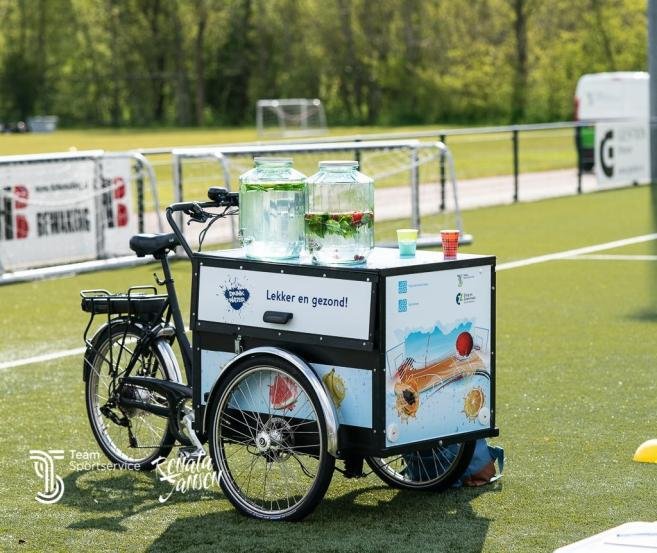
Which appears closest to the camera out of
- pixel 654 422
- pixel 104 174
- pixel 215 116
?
pixel 654 422

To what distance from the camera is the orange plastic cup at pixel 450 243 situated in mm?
5824

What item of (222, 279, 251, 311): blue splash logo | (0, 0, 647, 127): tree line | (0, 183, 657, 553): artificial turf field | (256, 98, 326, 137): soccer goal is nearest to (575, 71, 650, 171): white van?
(0, 183, 657, 553): artificial turf field

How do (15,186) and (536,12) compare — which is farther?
(536,12)

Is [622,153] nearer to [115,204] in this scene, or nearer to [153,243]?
[115,204]

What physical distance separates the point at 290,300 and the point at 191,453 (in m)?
0.97

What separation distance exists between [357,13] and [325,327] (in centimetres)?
6573

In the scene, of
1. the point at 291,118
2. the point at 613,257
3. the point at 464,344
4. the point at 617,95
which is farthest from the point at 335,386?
the point at 291,118

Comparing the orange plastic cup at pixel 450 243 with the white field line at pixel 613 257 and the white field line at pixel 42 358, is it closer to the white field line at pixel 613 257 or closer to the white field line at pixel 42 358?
the white field line at pixel 42 358

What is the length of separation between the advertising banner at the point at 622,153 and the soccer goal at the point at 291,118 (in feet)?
114

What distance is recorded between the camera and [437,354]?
5836 millimetres

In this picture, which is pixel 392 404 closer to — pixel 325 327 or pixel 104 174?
pixel 325 327

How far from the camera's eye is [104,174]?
15672mm

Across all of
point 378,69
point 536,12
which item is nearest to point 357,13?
point 378,69

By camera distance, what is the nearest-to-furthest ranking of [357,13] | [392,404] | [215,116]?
[392,404]
[357,13]
[215,116]
